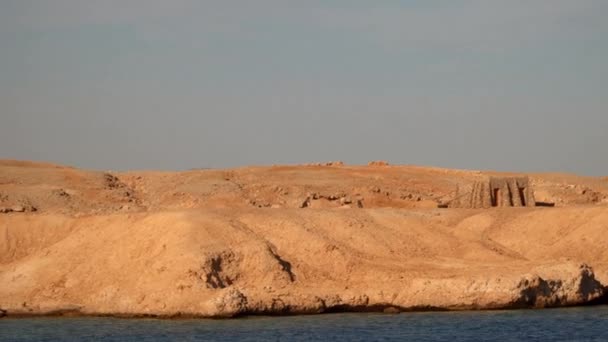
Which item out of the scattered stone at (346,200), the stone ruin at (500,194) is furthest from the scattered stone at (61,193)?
the stone ruin at (500,194)

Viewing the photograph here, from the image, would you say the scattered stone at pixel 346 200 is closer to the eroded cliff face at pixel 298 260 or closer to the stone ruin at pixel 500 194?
the stone ruin at pixel 500 194

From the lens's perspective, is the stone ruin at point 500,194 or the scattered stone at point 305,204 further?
the scattered stone at point 305,204

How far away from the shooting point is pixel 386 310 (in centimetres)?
3684

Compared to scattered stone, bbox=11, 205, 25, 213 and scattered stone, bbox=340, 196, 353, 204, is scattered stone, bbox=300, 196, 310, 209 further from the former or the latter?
scattered stone, bbox=11, 205, 25, 213

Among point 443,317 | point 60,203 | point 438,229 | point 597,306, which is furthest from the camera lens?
point 60,203

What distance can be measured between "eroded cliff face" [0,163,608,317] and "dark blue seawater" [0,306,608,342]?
21.2 inches

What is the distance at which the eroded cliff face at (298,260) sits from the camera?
36531mm

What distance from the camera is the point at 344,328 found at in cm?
3372

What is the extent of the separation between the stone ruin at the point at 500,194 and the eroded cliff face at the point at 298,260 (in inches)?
157

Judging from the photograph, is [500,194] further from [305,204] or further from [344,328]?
[344,328]

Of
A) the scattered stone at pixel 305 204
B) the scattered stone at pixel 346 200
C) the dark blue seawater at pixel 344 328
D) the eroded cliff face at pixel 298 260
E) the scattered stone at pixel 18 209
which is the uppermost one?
the scattered stone at pixel 346 200

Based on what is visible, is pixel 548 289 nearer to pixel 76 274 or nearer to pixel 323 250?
pixel 323 250

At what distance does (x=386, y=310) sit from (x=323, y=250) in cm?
319

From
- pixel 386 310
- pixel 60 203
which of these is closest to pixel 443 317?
pixel 386 310
